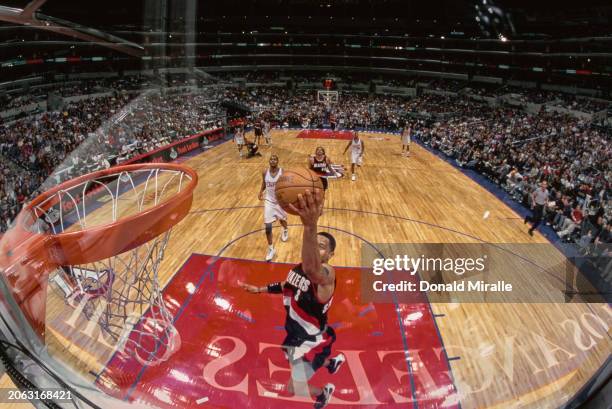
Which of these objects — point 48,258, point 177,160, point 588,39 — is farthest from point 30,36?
point 588,39

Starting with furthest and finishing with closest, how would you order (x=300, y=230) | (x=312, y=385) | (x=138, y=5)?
(x=138, y=5), (x=300, y=230), (x=312, y=385)

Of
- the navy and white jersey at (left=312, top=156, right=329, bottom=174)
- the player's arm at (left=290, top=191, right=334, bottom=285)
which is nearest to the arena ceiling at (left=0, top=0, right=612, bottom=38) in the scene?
the navy and white jersey at (left=312, top=156, right=329, bottom=174)

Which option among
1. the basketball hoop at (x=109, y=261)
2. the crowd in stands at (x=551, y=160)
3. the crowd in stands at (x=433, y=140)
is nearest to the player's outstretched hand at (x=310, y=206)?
the basketball hoop at (x=109, y=261)

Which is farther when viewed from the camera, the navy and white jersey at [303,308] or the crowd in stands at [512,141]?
the crowd in stands at [512,141]

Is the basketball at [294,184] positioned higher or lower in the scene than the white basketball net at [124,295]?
higher

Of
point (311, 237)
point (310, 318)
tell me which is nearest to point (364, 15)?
point (310, 318)

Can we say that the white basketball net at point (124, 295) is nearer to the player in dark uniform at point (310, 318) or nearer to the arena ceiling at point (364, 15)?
the player in dark uniform at point (310, 318)

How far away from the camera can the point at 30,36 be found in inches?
648

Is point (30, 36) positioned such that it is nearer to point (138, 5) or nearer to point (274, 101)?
point (138, 5)

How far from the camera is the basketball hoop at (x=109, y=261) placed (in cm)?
287

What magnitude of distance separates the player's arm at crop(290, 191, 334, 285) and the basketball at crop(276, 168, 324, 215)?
40 cm

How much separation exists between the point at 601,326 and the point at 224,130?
19.1 meters

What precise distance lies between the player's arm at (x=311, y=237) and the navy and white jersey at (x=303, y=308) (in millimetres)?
391

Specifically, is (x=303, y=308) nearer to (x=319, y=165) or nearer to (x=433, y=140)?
(x=319, y=165)
